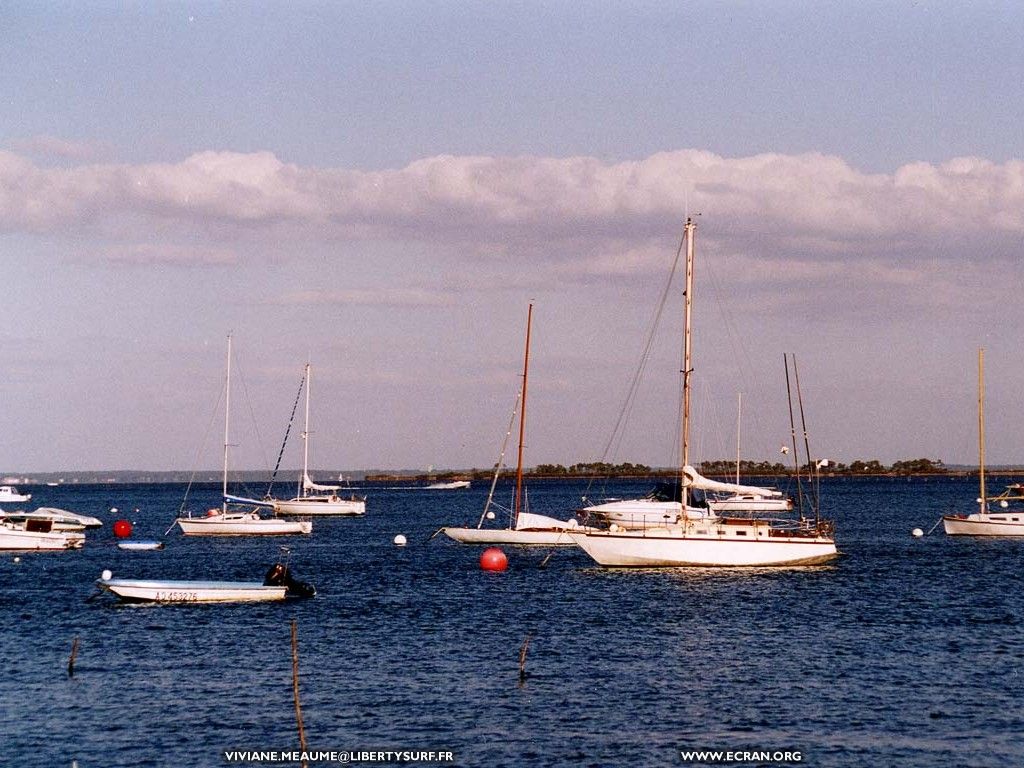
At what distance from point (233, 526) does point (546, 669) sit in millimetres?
76559

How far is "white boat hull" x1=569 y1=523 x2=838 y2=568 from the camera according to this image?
237 feet

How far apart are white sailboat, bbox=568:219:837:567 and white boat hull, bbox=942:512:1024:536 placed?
3795 centimetres

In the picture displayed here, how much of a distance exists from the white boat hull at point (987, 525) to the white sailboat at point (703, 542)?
38.0 metres

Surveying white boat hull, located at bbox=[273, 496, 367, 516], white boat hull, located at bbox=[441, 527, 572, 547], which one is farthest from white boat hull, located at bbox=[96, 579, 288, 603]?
white boat hull, located at bbox=[273, 496, 367, 516]

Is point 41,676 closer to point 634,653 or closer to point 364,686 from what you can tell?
point 364,686

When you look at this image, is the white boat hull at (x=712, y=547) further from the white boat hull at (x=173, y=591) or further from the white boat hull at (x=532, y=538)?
the white boat hull at (x=532, y=538)

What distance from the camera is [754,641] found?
52844mm

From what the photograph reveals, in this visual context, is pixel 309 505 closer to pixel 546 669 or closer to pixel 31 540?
pixel 31 540

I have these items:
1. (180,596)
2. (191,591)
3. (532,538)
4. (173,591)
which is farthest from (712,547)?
(173,591)

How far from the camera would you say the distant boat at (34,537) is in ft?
327

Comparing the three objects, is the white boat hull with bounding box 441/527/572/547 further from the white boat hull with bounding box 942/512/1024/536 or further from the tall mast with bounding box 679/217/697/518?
the white boat hull with bounding box 942/512/1024/536

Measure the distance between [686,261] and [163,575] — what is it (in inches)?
1492

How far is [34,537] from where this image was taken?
10044cm

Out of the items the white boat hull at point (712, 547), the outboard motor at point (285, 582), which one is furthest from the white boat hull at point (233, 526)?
the outboard motor at point (285, 582)
